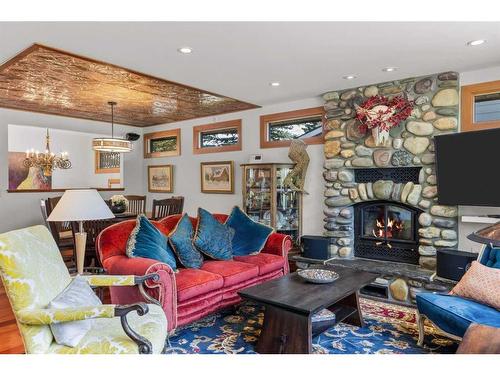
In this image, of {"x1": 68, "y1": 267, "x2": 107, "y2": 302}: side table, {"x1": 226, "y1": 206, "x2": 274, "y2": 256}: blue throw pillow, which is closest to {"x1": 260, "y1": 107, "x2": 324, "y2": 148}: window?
{"x1": 226, "y1": 206, "x2": 274, "y2": 256}: blue throw pillow

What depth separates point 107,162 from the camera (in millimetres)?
7176

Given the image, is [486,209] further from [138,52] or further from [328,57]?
[138,52]

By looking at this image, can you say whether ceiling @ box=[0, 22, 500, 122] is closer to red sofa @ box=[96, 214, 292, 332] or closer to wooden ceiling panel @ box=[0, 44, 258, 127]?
wooden ceiling panel @ box=[0, 44, 258, 127]

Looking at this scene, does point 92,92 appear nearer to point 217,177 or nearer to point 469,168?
point 217,177

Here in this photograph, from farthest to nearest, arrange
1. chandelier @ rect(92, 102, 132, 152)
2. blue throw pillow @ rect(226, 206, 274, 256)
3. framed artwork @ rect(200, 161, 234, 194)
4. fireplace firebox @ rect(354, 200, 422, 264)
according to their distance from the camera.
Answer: framed artwork @ rect(200, 161, 234, 194) < chandelier @ rect(92, 102, 132, 152) < fireplace firebox @ rect(354, 200, 422, 264) < blue throw pillow @ rect(226, 206, 274, 256)

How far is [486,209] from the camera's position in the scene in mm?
3639

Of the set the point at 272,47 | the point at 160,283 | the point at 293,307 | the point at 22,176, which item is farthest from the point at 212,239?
the point at 22,176

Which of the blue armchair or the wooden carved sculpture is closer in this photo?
the blue armchair

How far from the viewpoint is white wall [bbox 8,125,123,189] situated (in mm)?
5758

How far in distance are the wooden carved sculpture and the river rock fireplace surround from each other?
33 centimetres

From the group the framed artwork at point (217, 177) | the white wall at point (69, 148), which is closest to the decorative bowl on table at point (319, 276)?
the framed artwork at point (217, 177)

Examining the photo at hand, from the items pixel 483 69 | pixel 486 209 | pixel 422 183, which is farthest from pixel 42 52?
pixel 486 209

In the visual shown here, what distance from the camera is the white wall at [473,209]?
361cm
